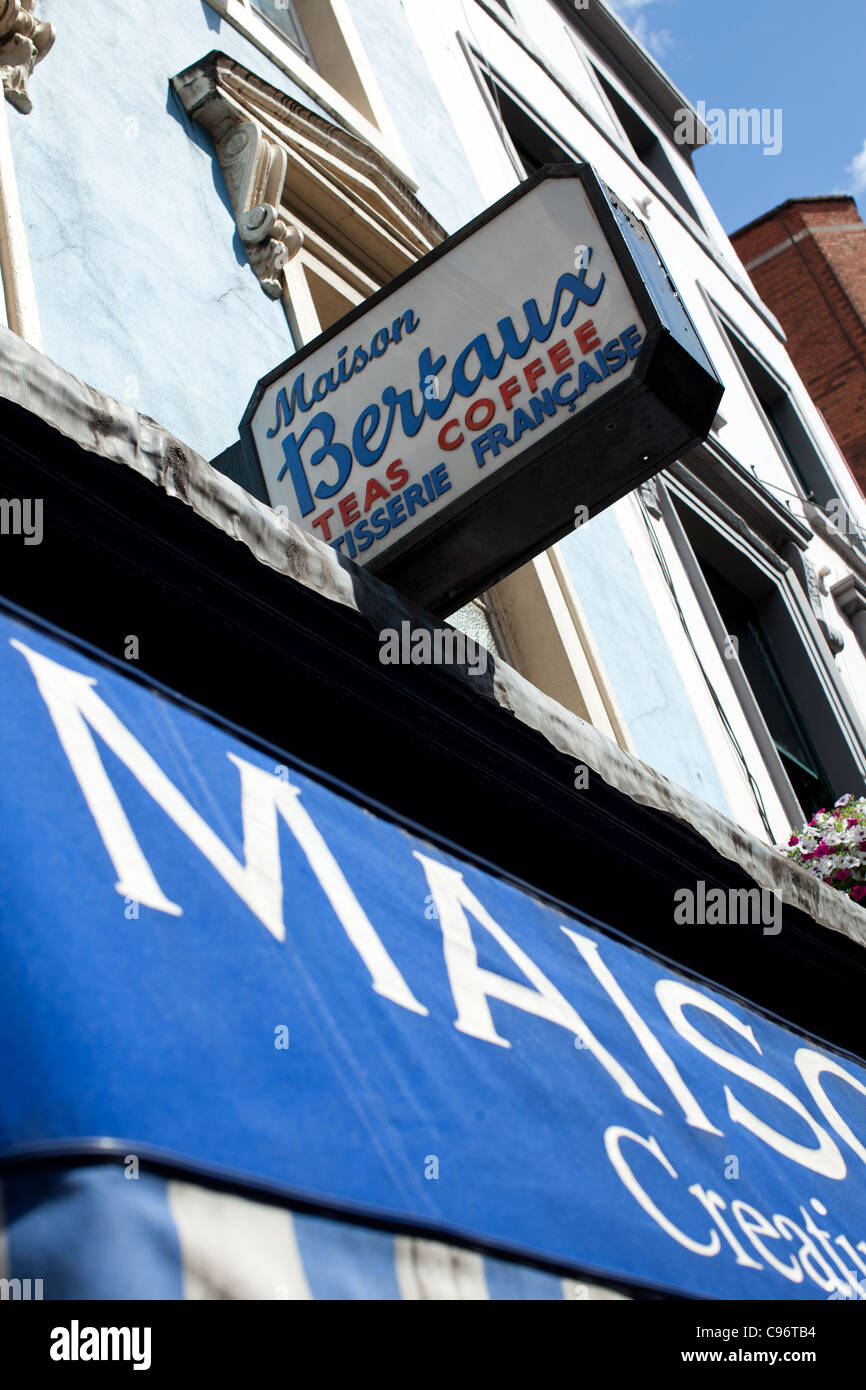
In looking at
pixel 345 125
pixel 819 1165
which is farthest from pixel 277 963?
pixel 345 125

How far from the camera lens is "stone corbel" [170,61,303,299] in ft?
18.9

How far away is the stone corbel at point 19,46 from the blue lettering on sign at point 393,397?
1.46m

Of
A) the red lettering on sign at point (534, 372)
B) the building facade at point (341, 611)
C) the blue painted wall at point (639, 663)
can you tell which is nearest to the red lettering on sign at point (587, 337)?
the red lettering on sign at point (534, 372)

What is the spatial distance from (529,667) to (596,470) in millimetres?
3235

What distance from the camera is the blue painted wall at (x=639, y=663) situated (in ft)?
23.5

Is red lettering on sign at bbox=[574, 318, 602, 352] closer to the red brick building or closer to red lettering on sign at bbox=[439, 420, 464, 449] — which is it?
red lettering on sign at bbox=[439, 420, 464, 449]

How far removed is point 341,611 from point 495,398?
130 cm

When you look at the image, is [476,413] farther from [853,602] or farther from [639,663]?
[853,602]

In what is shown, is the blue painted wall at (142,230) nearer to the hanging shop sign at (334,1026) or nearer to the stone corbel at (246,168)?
the stone corbel at (246,168)

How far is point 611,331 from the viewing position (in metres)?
3.65

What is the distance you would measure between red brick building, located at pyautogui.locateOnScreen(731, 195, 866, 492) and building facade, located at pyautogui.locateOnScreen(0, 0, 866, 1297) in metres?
12.9

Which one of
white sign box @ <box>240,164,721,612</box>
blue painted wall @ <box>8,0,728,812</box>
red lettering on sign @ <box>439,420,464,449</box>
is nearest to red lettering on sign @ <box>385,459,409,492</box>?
white sign box @ <box>240,164,721,612</box>

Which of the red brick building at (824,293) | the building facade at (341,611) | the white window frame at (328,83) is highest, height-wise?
the red brick building at (824,293)

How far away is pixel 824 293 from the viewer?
23.4m
